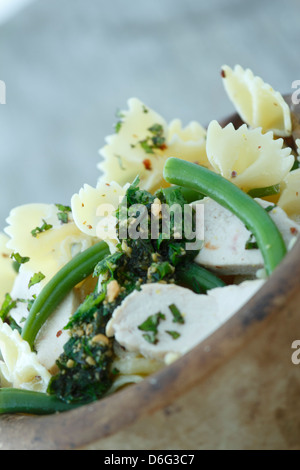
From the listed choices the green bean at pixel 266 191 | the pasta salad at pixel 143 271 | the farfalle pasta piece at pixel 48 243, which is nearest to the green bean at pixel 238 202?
the pasta salad at pixel 143 271

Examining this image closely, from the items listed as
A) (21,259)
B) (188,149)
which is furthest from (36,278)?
(188,149)

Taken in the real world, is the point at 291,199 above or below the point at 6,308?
above

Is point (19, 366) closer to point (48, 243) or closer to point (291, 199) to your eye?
point (48, 243)

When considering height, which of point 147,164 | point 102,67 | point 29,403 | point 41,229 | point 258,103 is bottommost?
point 29,403

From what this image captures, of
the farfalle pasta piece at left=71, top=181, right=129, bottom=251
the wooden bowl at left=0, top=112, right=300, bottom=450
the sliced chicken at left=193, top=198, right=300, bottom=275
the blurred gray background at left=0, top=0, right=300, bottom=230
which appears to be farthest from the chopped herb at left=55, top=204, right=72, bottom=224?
the blurred gray background at left=0, top=0, right=300, bottom=230

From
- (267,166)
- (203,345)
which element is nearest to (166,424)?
(203,345)

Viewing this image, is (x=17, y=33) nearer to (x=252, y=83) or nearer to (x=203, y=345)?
(x=252, y=83)
